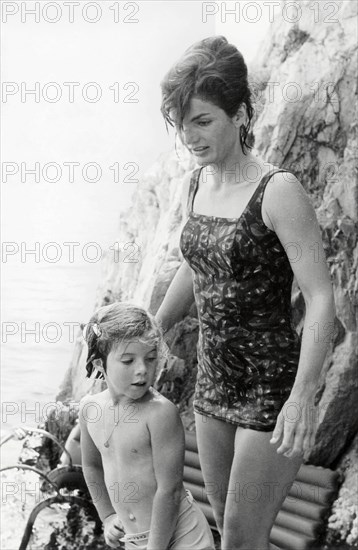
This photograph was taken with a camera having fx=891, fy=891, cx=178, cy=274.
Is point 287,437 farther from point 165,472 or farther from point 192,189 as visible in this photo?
point 192,189

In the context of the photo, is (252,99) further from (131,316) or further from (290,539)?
(290,539)

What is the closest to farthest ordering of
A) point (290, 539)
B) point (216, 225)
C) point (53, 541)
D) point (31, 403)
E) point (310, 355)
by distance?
point (310, 355) < point (216, 225) < point (290, 539) < point (53, 541) < point (31, 403)

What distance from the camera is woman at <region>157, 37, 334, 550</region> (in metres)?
1.75

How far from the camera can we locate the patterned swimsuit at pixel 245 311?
5.94 feet

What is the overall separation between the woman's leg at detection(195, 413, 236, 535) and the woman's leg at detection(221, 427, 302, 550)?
0.06 m

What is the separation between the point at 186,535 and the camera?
1.88 meters

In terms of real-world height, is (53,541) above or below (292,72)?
below

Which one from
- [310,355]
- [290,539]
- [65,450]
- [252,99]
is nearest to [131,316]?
[310,355]

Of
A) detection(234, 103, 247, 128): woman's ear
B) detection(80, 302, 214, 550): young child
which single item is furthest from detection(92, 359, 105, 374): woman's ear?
detection(234, 103, 247, 128): woman's ear

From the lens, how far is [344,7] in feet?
11.8

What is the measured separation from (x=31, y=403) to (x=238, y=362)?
3.95 m

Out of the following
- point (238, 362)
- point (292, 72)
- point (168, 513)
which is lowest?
point (168, 513)

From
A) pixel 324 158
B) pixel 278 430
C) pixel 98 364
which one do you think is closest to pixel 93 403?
pixel 98 364

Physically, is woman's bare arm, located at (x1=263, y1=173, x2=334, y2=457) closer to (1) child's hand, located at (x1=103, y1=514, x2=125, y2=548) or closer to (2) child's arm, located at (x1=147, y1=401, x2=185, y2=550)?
(2) child's arm, located at (x1=147, y1=401, x2=185, y2=550)
